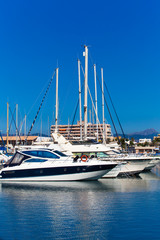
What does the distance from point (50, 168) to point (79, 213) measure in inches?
437

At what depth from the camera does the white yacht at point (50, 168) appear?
25922 millimetres

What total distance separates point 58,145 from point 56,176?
9.82 metres

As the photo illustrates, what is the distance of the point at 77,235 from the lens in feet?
38.0

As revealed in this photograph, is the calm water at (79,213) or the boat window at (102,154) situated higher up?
the boat window at (102,154)

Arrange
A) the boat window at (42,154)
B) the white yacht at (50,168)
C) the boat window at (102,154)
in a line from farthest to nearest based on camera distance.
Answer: the boat window at (102,154)
the boat window at (42,154)
the white yacht at (50,168)

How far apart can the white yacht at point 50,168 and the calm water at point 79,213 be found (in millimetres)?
2320

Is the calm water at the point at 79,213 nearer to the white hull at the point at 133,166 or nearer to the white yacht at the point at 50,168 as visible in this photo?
the white yacht at the point at 50,168

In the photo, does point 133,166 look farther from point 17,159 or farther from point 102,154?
point 17,159

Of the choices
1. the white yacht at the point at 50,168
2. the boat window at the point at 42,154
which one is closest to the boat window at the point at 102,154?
the white yacht at the point at 50,168

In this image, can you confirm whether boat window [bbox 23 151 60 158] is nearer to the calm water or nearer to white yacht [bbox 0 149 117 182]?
white yacht [bbox 0 149 117 182]

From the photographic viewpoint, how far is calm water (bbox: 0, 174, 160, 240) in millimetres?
11938

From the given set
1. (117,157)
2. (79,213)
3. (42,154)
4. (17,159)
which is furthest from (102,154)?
(79,213)

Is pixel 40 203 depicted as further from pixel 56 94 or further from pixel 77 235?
pixel 56 94

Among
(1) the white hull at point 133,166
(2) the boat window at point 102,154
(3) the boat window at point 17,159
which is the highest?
(2) the boat window at point 102,154
